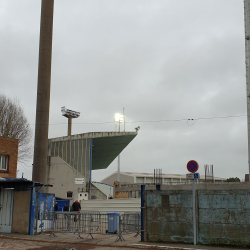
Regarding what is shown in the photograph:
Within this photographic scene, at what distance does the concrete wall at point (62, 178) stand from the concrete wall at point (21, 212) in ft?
65.2

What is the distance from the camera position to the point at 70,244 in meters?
14.2

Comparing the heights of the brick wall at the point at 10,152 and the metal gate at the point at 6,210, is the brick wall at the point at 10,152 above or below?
above

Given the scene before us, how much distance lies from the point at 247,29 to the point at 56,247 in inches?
Result: 768

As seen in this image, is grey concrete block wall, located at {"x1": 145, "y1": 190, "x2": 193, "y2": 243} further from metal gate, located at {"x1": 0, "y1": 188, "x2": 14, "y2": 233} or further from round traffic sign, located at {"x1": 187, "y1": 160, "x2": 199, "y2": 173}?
metal gate, located at {"x1": 0, "y1": 188, "x2": 14, "y2": 233}

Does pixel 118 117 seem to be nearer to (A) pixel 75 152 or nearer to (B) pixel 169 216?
(A) pixel 75 152

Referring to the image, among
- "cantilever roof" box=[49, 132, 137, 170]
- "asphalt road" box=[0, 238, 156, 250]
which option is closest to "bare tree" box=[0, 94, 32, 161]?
"cantilever roof" box=[49, 132, 137, 170]

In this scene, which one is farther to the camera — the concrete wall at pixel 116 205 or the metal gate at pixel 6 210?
the concrete wall at pixel 116 205

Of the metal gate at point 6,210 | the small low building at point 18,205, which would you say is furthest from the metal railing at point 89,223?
the metal gate at point 6,210

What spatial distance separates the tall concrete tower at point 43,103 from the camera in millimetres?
33031

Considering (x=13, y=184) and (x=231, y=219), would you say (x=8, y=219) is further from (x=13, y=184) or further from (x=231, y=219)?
(x=231, y=219)

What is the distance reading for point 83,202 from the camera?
30156 mm

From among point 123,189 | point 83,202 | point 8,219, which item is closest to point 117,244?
point 8,219

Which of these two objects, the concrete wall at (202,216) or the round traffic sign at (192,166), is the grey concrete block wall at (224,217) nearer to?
the concrete wall at (202,216)

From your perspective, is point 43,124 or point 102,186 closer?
point 43,124
